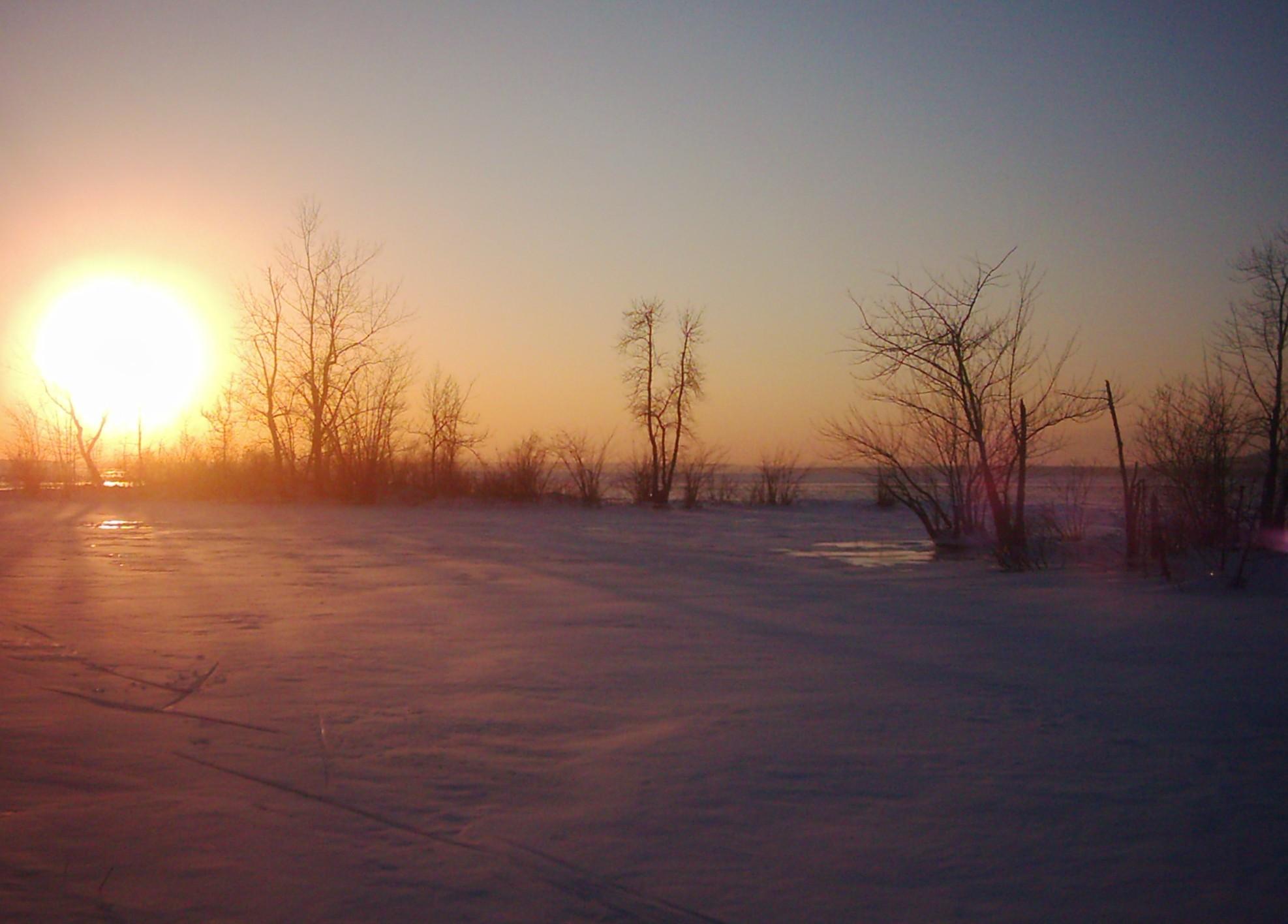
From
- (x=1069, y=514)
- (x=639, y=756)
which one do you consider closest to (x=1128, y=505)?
(x=1069, y=514)

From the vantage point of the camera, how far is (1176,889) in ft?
12.6

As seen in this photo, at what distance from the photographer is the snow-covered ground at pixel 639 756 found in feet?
12.4

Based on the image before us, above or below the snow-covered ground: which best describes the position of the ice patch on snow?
above

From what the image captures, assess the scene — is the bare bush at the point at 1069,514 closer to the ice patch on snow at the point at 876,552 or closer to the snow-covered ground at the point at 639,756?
the ice patch on snow at the point at 876,552

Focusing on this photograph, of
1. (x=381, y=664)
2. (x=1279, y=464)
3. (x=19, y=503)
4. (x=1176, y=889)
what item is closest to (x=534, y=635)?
(x=381, y=664)

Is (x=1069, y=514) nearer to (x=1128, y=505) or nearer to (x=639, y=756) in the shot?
(x=1128, y=505)

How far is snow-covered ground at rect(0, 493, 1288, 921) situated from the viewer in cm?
379

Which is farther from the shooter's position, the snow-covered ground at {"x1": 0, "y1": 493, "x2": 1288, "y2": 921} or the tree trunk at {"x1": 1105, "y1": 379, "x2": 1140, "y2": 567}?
the tree trunk at {"x1": 1105, "y1": 379, "x2": 1140, "y2": 567}

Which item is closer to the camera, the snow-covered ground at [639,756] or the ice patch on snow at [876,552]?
the snow-covered ground at [639,756]

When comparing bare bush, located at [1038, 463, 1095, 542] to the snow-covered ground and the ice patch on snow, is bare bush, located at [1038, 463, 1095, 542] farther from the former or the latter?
the snow-covered ground

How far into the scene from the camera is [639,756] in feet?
17.6

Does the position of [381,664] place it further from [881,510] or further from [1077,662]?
[881,510]

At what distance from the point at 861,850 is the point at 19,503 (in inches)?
1272

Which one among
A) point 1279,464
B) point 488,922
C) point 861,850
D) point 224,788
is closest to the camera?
point 488,922
